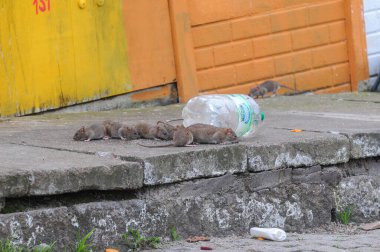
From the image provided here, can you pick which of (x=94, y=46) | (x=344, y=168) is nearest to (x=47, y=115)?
(x=94, y=46)

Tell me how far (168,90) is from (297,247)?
5245mm

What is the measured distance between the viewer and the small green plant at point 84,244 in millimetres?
4680

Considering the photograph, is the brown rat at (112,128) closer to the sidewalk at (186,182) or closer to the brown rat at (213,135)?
the sidewalk at (186,182)

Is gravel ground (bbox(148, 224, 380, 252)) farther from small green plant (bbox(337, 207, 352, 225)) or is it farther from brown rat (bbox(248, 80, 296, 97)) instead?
brown rat (bbox(248, 80, 296, 97))

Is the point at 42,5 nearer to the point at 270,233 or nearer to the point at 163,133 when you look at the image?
the point at 163,133

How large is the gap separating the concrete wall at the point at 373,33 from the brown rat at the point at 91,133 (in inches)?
235

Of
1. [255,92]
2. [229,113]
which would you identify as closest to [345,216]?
[229,113]

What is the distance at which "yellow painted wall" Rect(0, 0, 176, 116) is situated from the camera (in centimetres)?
866

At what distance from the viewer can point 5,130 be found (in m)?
7.04

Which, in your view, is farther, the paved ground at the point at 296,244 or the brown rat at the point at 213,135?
the brown rat at the point at 213,135

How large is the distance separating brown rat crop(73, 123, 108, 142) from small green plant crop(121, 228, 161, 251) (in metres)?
1.33

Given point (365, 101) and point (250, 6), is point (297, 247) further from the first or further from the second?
point (250, 6)

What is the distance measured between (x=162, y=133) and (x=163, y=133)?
0.04ft

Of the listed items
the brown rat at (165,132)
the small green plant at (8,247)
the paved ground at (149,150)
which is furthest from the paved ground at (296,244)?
the brown rat at (165,132)
